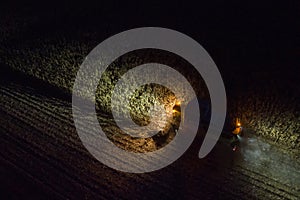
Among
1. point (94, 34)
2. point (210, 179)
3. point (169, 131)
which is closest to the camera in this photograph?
point (210, 179)

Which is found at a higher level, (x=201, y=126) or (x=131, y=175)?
(x=201, y=126)

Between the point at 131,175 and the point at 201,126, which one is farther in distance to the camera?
the point at 201,126

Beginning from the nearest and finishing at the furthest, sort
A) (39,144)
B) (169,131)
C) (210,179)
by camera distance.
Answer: (210,179), (39,144), (169,131)

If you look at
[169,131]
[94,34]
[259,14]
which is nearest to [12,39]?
[94,34]

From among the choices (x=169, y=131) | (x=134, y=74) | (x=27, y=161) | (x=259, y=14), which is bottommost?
(x=27, y=161)

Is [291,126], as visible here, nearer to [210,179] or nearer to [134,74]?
[210,179]

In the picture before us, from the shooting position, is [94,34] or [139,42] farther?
[94,34]

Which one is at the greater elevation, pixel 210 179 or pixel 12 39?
pixel 12 39

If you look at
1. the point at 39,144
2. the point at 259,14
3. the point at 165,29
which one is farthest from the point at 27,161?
the point at 259,14
